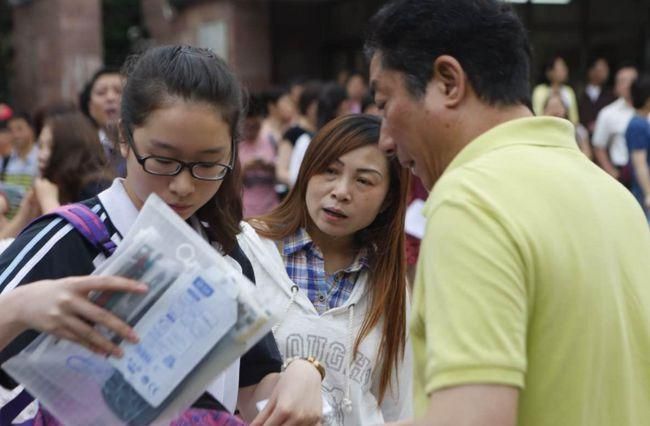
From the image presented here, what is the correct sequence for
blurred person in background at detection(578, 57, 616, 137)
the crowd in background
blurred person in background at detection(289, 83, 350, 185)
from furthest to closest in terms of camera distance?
blurred person in background at detection(578, 57, 616, 137), blurred person in background at detection(289, 83, 350, 185), the crowd in background

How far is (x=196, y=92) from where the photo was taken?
2.13m

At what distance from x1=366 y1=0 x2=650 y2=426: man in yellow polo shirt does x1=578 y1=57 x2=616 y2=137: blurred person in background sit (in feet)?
34.8

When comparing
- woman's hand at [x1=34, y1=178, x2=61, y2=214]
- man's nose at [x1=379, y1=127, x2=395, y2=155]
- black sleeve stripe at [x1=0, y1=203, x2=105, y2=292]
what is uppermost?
man's nose at [x1=379, y1=127, x2=395, y2=155]

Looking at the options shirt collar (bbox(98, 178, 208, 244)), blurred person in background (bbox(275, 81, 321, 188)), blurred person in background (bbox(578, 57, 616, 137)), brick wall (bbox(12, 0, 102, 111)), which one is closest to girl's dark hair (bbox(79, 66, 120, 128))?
blurred person in background (bbox(275, 81, 321, 188))

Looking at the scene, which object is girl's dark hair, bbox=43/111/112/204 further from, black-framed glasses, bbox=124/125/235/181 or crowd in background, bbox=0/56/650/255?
black-framed glasses, bbox=124/125/235/181

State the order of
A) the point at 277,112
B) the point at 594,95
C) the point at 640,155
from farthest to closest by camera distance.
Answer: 1. the point at 594,95
2. the point at 277,112
3. the point at 640,155

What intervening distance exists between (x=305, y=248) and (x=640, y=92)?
21.3ft

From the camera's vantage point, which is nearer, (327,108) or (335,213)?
(335,213)

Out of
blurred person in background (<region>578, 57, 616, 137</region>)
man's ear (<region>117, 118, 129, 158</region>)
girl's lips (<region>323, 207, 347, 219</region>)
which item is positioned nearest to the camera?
man's ear (<region>117, 118, 129, 158</region>)

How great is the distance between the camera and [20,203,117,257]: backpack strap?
2008 millimetres

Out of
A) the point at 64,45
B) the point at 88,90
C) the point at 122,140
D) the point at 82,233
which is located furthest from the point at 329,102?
the point at 64,45

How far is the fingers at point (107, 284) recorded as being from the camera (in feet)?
5.32

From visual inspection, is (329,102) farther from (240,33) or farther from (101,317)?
(240,33)

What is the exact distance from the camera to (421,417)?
1.65 meters
